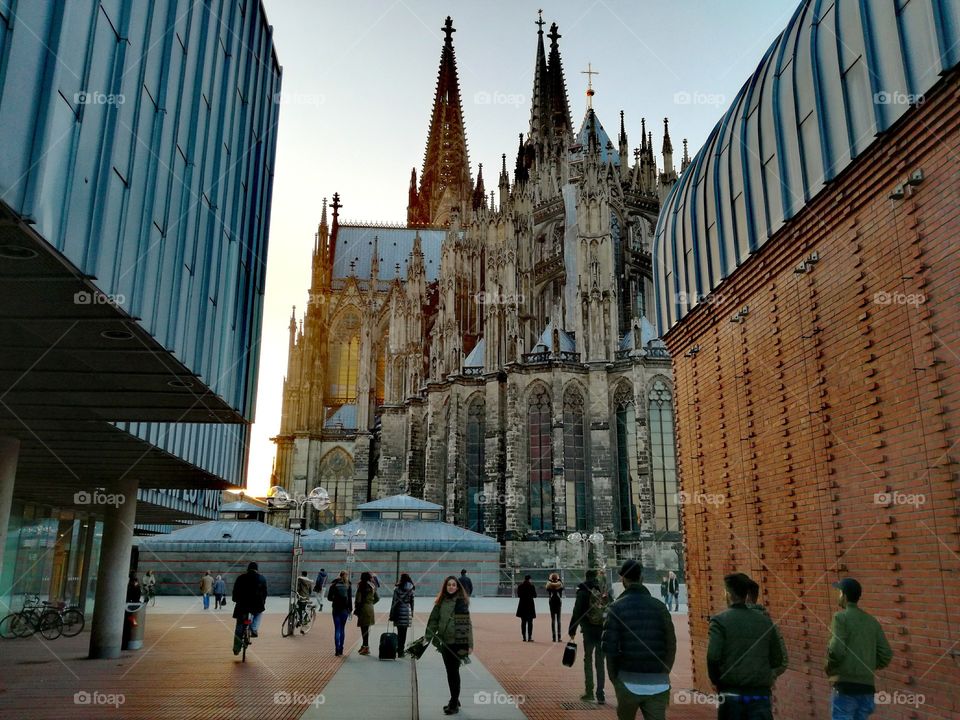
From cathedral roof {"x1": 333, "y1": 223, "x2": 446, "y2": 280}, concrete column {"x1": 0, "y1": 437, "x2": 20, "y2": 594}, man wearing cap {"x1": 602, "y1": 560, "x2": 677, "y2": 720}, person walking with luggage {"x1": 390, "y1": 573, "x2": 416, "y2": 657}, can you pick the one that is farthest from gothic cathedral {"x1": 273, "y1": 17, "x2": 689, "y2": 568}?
man wearing cap {"x1": 602, "y1": 560, "x2": 677, "y2": 720}

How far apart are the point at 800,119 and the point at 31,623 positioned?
1745 centimetres

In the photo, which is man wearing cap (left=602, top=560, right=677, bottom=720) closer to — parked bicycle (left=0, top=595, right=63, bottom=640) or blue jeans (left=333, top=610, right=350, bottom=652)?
blue jeans (left=333, top=610, right=350, bottom=652)

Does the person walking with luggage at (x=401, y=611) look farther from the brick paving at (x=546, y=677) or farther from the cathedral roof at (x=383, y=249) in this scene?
the cathedral roof at (x=383, y=249)

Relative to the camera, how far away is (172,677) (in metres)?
10.6

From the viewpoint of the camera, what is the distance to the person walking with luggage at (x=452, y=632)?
27.1 ft

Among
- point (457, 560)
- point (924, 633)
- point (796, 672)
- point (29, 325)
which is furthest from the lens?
point (457, 560)

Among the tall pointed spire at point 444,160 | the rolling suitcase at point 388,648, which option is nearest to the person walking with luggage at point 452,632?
the rolling suitcase at point 388,648

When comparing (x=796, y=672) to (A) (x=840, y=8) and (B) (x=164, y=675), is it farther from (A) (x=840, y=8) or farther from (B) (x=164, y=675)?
(B) (x=164, y=675)

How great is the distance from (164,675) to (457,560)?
23.3 m

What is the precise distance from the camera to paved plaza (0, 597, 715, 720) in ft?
27.2

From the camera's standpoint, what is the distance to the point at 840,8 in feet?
23.4

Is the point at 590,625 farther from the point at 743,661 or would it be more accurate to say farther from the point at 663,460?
the point at 663,460

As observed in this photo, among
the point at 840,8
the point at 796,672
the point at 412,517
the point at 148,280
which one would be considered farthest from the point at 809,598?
the point at 412,517

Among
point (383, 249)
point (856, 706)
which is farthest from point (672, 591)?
point (383, 249)
